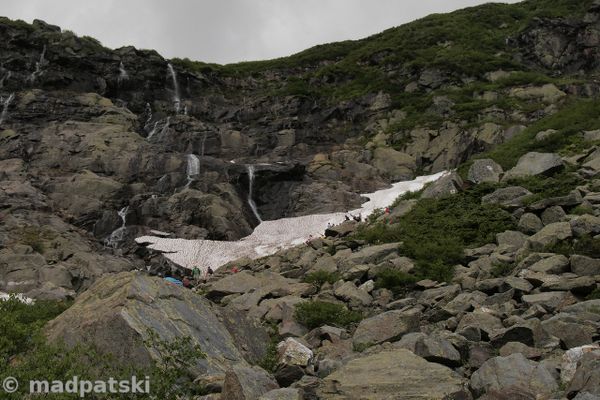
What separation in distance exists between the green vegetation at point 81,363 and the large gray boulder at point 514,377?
374 cm

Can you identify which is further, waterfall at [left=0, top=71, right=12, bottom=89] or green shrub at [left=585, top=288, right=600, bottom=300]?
waterfall at [left=0, top=71, right=12, bottom=89]

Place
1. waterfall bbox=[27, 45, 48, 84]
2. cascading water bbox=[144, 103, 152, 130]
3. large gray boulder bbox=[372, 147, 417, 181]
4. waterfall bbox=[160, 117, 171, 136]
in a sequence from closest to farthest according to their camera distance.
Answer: large gray boulder bbox=[372, 147, 417, 181] < waterfall bbox=[160, 117, 171, 136] < cascading water bbox=[144, 103, 152, 130] < waterfall bbox=[27, 45, 48, 84]

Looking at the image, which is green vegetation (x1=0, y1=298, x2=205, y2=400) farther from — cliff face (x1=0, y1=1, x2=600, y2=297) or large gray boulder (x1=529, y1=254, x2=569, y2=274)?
cliff face (x1=0, y1=1, x2=600, y2=297)

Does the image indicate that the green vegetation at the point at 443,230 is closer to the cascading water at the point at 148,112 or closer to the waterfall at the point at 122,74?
the cascading water at the point at 148,112

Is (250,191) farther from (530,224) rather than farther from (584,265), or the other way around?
(584,265)

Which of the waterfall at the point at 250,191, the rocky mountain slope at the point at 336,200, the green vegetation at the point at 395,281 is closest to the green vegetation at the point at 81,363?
the rocky mountain slope at the point at 336,200

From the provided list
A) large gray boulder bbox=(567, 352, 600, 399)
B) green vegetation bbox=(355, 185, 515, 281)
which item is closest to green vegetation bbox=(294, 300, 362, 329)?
green vegetation bbox=(355, 185, 515, 281)

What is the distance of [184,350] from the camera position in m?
7.73

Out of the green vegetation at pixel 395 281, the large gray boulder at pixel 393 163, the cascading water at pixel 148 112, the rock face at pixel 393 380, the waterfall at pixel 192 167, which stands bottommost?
the rock face at pixel 393 380

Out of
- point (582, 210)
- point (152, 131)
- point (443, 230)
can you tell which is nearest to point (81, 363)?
point (443, 230)

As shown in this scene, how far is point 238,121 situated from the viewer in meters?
56.1

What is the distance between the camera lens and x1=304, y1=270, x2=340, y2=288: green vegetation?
50.9 ft

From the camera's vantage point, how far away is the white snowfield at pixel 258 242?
30.3 m

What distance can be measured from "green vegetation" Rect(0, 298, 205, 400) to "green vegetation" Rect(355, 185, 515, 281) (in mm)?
8116
